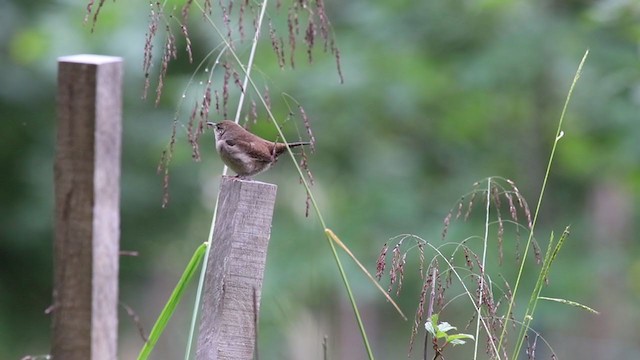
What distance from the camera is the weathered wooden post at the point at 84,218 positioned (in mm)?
1502

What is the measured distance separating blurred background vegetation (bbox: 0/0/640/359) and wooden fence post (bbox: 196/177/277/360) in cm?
349

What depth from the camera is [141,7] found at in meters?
6.21

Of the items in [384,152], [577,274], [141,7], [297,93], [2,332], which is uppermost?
[141,7]

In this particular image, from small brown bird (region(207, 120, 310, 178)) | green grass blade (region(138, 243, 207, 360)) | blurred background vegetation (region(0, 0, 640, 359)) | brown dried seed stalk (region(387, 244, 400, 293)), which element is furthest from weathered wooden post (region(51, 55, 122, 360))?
blurred background vegetation (region(0, 0, 640, 359))

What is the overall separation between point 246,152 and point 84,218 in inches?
59.1

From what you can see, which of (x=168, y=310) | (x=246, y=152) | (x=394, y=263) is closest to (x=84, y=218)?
(x=168, y=310)

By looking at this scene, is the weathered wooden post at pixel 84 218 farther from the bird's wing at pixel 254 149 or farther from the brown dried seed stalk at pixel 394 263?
the bird's wing at pixel 254 149

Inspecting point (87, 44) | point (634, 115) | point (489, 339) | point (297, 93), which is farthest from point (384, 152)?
point (489, 339)

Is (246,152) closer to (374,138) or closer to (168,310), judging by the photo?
(168,310)

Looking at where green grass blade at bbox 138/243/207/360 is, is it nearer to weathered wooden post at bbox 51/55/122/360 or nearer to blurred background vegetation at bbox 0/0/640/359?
weathered wooden post at bbox 51/55/122/360

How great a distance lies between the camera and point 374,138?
771 centimetres

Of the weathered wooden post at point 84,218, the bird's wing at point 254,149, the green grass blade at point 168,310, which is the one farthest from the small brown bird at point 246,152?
the weathered wooden post at point 84,218

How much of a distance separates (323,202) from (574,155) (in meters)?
2.53

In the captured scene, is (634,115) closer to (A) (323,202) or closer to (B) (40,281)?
(A) (323,202)
